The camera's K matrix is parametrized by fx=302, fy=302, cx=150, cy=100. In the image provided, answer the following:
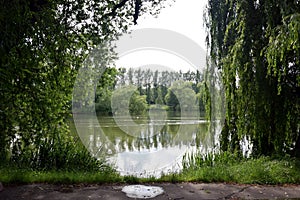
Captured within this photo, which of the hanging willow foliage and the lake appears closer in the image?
the hanging willow foliage

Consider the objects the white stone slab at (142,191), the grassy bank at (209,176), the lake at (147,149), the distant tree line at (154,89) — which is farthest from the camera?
the distant tree line at (154,89)

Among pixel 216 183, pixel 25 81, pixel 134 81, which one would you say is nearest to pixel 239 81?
pixel 216 183

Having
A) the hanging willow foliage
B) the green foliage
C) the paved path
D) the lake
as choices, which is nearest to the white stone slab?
the paved path

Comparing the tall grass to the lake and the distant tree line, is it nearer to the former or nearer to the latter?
the lake

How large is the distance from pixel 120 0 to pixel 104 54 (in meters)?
1.93

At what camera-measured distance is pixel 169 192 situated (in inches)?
170

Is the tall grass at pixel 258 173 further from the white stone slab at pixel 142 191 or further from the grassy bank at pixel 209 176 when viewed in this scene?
the white stone slab at pixel 142 191

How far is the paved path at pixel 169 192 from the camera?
13.2 ft

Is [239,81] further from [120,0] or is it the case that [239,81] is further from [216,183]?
[120,0]

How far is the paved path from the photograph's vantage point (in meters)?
4.03

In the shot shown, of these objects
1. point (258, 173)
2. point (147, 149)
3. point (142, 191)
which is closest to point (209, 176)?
point (258, 173)

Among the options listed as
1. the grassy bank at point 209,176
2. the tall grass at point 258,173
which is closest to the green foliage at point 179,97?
the tall grass at point 258,173

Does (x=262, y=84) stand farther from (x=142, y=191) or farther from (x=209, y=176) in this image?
(x=142, y=191)

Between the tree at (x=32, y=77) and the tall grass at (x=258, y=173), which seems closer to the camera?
the tree at (x=32, y=77)
